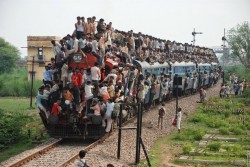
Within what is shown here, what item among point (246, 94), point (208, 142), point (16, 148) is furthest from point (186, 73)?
point (16, 148)

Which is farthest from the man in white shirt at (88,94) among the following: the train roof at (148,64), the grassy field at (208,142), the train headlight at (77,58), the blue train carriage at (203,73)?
the blue train carriage at (203,73)

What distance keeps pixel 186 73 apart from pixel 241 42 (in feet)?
165

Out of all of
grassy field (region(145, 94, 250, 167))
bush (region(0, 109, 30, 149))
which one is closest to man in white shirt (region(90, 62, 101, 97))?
grassy field (region(145, 94, 250, 167))

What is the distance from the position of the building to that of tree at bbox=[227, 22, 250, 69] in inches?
1519

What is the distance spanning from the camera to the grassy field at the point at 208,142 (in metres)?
14.1

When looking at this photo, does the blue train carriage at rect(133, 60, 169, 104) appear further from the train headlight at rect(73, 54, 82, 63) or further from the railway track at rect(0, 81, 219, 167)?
the railway track at rect(0, 81, 219, 167)

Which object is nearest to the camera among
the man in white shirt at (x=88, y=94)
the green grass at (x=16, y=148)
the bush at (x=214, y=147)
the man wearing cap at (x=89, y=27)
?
the bush at (x=214, y=147)

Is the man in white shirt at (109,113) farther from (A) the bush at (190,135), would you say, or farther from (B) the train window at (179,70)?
(B) the train window at (179,70)

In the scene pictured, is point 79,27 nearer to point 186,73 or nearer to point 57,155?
point 57,155

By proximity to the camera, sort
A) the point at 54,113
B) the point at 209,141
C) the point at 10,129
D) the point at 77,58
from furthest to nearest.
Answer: the point at 10,129
the point at 209,141
the point at 77,58
the point at 54,113

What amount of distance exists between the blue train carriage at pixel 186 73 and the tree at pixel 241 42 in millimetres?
46341

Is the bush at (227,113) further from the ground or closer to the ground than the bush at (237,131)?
further from the ground

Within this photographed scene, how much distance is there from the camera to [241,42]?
7950 cm

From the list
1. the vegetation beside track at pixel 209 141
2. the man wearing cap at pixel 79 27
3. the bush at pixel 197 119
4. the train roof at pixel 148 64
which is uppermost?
the man wearing cap at pixel 79 27
